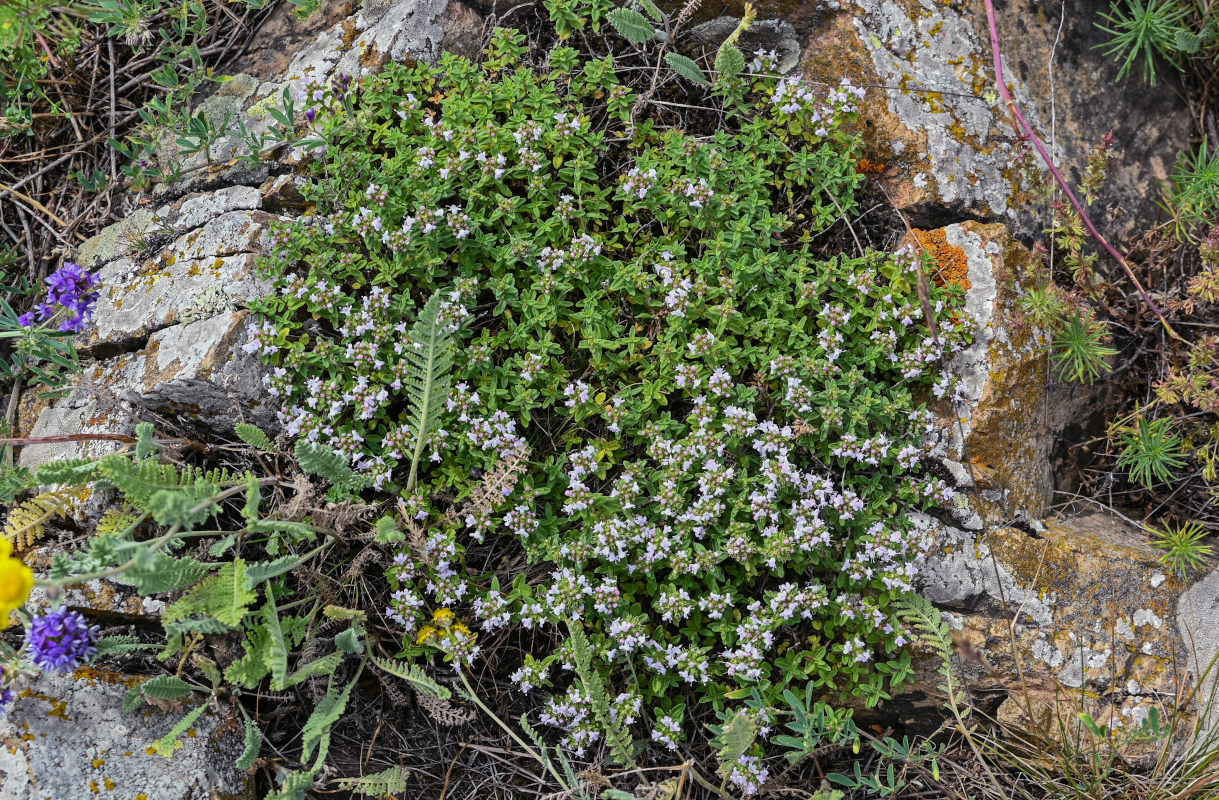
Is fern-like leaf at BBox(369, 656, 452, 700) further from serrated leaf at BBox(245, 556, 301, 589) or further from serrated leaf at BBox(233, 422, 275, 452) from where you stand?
serrated leaf at BBox(233, 422, 275, 452)

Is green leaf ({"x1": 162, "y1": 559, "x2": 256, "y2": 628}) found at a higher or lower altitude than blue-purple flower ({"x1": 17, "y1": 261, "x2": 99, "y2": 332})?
lower

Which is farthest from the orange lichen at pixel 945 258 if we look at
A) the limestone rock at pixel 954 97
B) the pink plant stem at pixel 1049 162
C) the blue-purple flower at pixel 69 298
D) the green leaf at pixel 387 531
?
the blue-purple flower at pixel 69 298

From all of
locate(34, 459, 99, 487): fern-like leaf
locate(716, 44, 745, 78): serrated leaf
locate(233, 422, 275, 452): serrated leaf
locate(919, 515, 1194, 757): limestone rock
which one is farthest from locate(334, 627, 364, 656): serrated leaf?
locate(716, 44, 745, 78): serrated leaf

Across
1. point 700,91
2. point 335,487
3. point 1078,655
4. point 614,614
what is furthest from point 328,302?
point 1078,655

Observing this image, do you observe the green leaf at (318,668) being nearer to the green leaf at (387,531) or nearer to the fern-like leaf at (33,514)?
the green leaf at (387,531)

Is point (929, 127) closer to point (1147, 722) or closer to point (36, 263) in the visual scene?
point (1147, 722)

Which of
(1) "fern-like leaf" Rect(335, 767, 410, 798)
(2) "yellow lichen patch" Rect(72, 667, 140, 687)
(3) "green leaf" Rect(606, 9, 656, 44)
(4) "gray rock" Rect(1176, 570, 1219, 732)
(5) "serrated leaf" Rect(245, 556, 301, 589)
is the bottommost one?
(4) "gray rock" Rect(1176, 570, 1219, 732)

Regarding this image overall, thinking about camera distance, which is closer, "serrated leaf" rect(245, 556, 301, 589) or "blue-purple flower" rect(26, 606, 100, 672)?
"blue-purple flower" rect(26, 606, 100, 672)

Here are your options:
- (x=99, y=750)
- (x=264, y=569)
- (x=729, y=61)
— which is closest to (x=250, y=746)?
(x=99, y=750)
